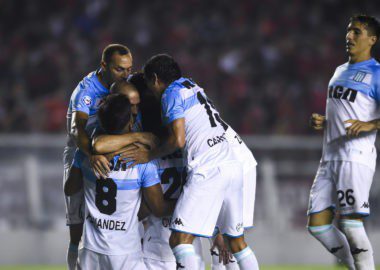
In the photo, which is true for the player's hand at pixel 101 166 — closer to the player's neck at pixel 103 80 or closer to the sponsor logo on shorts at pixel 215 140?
the sponsor logo on shorts at pixel 215 140

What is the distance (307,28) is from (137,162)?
1047 centimetres

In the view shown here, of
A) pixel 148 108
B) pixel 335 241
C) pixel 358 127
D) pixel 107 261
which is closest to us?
pixel 107 261

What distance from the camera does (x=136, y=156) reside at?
5.50m

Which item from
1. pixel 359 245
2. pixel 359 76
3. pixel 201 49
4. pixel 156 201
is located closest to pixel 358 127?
pixel 359 76

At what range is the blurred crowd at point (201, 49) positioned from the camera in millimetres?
13102

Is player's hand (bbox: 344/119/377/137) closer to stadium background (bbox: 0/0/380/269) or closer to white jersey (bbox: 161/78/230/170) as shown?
white jersey (bbox: 161/78/230/170)

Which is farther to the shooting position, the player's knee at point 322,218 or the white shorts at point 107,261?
the player's knee at point 322,218

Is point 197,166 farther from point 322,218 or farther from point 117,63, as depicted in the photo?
point 322,218

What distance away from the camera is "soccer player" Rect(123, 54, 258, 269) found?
5.80m

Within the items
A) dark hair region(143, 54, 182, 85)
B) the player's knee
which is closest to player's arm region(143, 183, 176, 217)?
dark hair region(143, 54, 182, 85)

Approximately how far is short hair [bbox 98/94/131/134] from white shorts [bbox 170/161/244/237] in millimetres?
799

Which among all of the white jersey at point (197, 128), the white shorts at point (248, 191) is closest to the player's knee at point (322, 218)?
the white shorts at point (248, 191)

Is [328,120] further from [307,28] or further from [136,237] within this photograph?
[307,28]

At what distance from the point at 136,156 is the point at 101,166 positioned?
0.27 m
